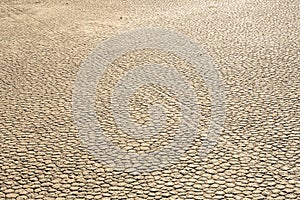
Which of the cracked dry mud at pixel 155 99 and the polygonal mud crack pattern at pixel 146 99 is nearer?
the cracked dry mud at pixel 155 99

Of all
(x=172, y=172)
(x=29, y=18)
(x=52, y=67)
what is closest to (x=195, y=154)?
(x=172, y=172)

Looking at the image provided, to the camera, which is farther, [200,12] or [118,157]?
[200,12]

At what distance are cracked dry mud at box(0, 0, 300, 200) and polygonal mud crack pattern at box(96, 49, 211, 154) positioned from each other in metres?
0.01

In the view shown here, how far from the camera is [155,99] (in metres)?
3.10

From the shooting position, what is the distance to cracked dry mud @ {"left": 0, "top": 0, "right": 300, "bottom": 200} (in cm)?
226

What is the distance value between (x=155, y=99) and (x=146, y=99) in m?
0.06

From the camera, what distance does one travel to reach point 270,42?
403 centimetres

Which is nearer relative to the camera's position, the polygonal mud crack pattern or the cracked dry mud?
the cracked dry mud

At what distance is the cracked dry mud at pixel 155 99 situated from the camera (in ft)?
7.42

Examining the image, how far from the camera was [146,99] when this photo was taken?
3.12 m

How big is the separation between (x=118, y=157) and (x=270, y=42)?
2.02m

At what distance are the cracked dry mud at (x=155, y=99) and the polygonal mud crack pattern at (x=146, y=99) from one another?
11 mm

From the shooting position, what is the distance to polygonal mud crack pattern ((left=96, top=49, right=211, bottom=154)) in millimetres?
2656

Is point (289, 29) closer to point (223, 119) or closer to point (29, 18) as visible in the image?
point (223, 119)
